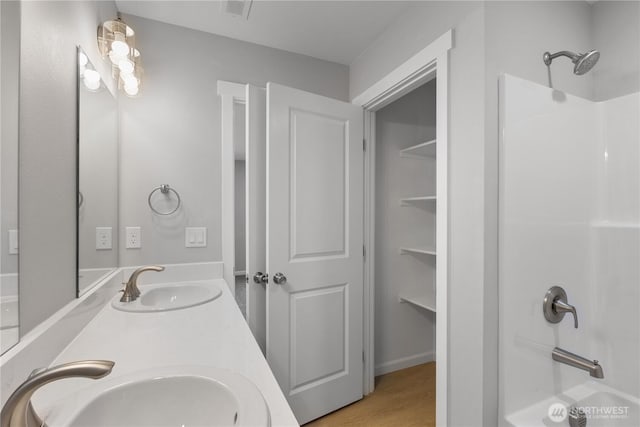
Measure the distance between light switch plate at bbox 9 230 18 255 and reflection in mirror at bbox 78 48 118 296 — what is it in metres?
0.42

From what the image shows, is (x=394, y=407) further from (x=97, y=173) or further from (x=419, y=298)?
(x=97, y=173)

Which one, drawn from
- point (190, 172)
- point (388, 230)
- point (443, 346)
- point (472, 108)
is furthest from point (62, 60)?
point (388, 230)

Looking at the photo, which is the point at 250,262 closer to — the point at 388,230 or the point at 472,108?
the point at 388,230

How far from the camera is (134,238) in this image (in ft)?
5.59

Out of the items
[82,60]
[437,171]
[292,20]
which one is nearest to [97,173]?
[82,60]

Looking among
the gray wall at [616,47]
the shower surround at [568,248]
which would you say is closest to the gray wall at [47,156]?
the shower surround at [568,248]

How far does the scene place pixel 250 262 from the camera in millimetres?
1699

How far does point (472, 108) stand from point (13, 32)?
146 centimetres

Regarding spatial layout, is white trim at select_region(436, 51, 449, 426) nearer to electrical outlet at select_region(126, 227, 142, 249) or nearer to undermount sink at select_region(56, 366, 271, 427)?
undermount sink at select_region(56, 366, 271, 427)

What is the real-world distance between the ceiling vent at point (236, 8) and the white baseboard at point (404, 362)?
8.65ft

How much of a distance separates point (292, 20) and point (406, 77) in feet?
2.54

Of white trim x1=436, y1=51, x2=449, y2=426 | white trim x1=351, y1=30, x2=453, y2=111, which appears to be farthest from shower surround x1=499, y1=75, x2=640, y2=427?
white trim x1=351, y1=30, x2=453, y2=111

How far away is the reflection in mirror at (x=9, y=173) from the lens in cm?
63

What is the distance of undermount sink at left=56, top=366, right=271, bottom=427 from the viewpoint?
63 centimetres
